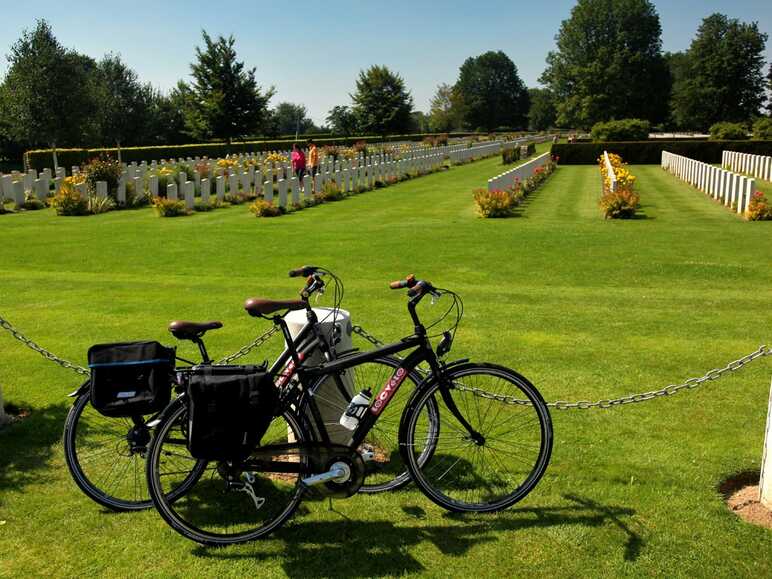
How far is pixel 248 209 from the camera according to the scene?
770 inches

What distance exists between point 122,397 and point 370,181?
22906 mm

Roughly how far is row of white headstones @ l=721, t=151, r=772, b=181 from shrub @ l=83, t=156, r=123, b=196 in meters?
23.5

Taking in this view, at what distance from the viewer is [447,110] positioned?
367 feet

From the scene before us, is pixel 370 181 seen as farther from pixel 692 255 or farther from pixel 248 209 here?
pixel 692 255

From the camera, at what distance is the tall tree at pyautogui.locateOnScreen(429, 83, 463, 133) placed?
359 ft

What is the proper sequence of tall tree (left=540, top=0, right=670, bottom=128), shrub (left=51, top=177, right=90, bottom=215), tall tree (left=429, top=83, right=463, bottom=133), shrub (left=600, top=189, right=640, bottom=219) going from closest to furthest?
shrub (left=600, top=189, right=640, bottom=219), shrub (left=51, top=177, right=90, bottom=215), tall tree (left=540, top=0, right=670, bottom=128), tall tree (left=429, top=83, right=463, bottom=133)

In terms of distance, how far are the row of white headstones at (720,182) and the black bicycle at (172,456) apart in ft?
47.6

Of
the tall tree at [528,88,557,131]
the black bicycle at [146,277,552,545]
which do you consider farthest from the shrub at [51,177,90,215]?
the tall tree at [528,88,557,131]

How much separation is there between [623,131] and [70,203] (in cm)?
3745

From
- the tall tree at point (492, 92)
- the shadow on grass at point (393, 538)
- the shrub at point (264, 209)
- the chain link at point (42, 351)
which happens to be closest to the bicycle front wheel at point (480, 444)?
the shadow on grass at point (393, 538)

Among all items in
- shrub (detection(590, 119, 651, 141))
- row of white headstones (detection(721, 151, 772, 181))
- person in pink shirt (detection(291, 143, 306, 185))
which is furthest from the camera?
shrub (detection(590, 119, 651, 141))

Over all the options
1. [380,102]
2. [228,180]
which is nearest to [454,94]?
[380,102]

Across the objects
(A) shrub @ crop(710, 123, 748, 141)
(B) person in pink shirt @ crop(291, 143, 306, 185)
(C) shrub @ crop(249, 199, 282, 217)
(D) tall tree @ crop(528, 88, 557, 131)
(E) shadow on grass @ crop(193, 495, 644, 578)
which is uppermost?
(D) tall tree @ crop(528, 88, 557, 131)

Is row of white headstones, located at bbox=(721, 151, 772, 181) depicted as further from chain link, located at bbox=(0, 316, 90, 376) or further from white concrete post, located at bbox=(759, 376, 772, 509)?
chain link, located at bbox=(0, 316, 90, 376)
